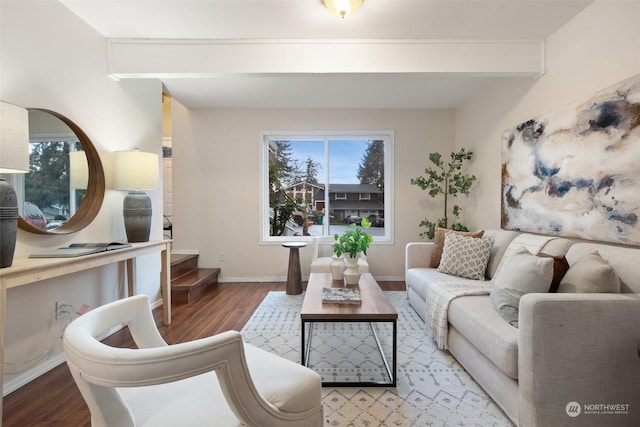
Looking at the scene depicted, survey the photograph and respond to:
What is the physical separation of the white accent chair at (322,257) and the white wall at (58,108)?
183cm

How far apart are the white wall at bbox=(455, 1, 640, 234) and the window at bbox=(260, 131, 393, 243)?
1.26 metres

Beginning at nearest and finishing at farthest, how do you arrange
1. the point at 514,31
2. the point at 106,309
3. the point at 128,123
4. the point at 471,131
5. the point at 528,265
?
the point at 106,309
the point at 528,265
the point at 514,31
the point at 128,123
the point at 471,131

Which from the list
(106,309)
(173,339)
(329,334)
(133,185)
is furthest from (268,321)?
(106,309)

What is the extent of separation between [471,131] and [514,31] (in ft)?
4.82

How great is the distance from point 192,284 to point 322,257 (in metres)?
1.60

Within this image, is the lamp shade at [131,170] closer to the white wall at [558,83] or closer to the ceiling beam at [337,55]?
the ceiling beam at [337,55]

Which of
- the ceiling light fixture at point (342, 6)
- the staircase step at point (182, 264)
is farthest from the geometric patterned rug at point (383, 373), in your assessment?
the ceiling light fixture at point (342, 6)

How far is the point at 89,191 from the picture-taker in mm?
2377

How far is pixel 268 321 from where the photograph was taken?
9.12 ft

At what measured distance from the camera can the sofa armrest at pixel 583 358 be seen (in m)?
1.28

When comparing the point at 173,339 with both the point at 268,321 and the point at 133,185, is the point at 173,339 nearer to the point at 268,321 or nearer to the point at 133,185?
the point at 268,321

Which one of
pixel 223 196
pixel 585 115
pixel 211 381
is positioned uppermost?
pixel 585 115

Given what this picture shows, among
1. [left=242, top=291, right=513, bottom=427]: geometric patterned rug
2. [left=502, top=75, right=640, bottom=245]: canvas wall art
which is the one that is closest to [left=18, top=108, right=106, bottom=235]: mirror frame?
[left=242, top=291, right=513, bottom=427]: geometric patterned rug

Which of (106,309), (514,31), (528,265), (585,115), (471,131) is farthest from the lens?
(471,131)
